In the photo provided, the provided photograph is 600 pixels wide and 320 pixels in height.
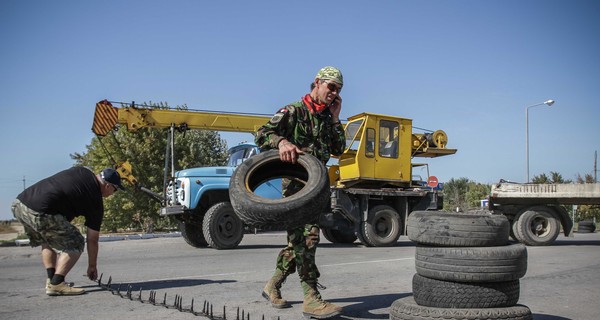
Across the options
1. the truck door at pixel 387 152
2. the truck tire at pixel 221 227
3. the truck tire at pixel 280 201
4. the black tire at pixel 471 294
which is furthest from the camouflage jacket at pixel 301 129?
the truck door at pixel 387 152

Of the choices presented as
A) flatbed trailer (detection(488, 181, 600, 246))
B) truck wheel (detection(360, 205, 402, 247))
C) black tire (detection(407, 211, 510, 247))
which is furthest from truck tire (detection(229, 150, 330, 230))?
flatbed trailer (detection(488, 181, 600, 246))

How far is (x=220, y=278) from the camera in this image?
21.3ft

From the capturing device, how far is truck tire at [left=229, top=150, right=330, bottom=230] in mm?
3682

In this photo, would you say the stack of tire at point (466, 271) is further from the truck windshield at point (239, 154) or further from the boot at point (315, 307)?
the truck windshield at point (239, 154)

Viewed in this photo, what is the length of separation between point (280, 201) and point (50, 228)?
2796 millimetres

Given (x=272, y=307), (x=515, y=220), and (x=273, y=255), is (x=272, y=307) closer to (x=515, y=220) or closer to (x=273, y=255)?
(x=273, y=255)

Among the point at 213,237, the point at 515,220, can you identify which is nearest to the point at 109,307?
the point at 213,237

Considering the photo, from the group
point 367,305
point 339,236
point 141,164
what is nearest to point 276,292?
point 367,305

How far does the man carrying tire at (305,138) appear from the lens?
3.98 meters

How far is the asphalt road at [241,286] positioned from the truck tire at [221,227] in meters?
1.06

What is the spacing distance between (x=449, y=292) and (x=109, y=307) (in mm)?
3094

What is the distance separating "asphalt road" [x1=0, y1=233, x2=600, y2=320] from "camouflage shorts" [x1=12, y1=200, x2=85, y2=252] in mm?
552

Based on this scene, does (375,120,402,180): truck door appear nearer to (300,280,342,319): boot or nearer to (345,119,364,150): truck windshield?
(345,119,364,150): truck windshield

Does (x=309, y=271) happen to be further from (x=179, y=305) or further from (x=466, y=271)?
(x=179, y=305)
